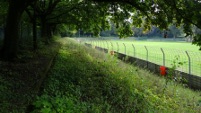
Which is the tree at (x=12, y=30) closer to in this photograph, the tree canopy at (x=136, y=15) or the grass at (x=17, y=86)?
the tree canopy at (x=136, y=15)

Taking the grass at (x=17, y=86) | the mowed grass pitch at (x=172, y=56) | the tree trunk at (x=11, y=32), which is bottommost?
the mowed grass pitch at (x=172, y=56)

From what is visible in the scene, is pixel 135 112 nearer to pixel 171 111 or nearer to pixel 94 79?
pixel 171 111

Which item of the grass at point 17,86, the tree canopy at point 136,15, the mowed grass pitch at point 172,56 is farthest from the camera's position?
the mowed grass pitch at point 172,56

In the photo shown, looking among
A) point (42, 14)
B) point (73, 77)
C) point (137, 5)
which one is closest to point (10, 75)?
point (73, 77)

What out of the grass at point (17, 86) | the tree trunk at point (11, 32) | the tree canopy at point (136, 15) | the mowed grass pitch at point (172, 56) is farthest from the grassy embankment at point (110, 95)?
the tree trunk at point (11, 32)

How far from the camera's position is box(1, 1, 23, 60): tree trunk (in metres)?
14.0

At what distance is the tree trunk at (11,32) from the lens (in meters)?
14.0

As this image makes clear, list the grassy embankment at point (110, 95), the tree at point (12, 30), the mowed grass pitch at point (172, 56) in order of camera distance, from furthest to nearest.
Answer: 1. the mowed grass pitch at point (172, 56)
2. the tree at point (12, 30)
3. the grassy embankment at point (110, 95)

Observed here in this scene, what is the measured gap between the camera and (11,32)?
14367 millimetres

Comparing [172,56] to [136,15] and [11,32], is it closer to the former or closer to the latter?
[136,15]

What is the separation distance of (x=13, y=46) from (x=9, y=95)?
6.96 metres

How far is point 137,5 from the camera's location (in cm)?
1390

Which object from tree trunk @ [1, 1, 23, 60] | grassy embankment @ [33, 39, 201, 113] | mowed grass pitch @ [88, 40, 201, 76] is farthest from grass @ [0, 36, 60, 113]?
mowed grass pitch @ [88, 40, 201, 76]

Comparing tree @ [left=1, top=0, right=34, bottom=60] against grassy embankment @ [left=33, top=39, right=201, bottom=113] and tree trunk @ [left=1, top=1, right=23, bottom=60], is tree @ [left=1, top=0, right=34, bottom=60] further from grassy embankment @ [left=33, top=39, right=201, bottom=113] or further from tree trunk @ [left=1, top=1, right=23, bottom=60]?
grassy embankment @ [left=33, top=39, right=201, bottom=113]
